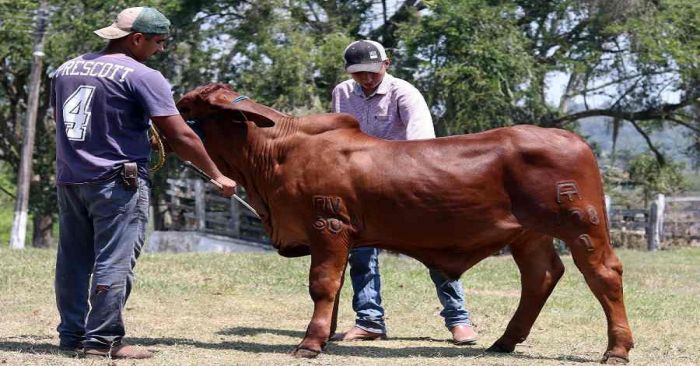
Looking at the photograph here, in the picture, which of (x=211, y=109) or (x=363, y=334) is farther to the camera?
(x=363, y=334)

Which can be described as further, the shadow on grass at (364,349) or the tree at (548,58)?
the tree at (548,58)

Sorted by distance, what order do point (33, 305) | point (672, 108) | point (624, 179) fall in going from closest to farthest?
point (33, 305)
point (672, 108)
point (624, 179)

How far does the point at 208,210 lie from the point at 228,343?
75.3 feet

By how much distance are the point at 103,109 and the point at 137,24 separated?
557 millimetres

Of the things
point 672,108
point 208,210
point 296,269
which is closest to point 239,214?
point 208,210

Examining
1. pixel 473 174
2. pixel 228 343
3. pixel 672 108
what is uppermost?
pixel 672 108

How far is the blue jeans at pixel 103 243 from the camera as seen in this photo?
6.63 meters

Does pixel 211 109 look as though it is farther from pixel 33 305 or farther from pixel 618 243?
pixel 618 243

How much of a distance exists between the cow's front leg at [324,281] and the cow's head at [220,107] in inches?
34.6

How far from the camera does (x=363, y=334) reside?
321 inches

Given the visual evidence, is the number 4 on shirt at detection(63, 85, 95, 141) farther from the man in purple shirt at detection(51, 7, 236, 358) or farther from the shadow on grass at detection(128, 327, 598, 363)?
the shadow on grass at detection(128, 327, 598, 363)

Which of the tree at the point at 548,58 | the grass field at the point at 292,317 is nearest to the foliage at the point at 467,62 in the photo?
the tree at the point at 548,58

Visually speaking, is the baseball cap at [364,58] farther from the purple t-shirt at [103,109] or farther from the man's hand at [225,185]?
the purple t-shirt at [103,109]

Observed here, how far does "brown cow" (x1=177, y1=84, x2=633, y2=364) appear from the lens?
272 inches
